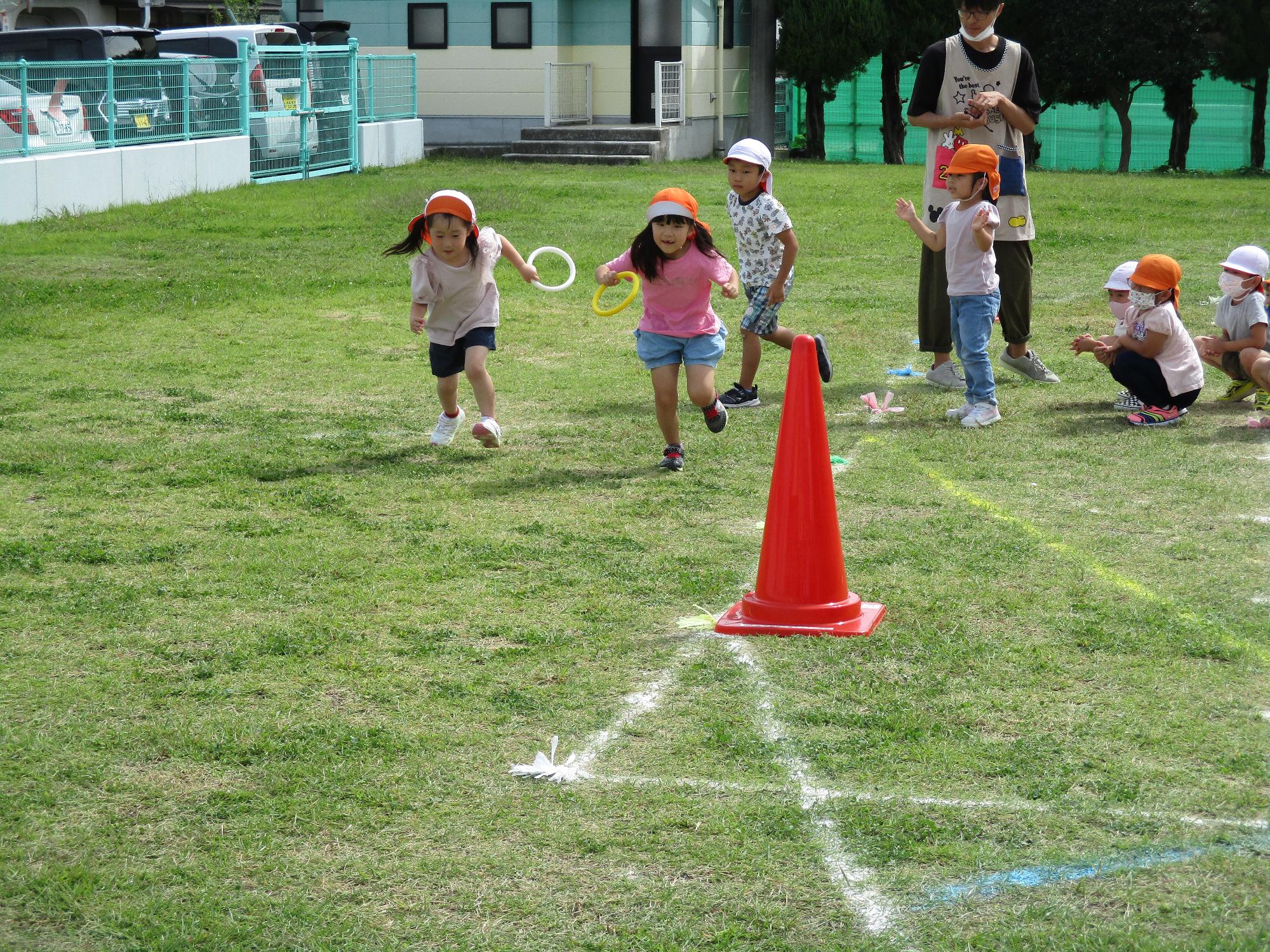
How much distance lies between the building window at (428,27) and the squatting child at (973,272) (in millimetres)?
22796

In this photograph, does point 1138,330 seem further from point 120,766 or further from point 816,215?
point 816,215

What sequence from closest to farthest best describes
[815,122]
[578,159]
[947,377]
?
[947,377] < [578,159] < [815,122]

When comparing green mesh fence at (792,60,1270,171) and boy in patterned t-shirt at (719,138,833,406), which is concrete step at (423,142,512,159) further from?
boy in patterned t-shirt at (719,138,833,406)

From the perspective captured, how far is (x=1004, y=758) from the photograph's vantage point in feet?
12.3

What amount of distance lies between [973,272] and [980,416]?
29.7 inches

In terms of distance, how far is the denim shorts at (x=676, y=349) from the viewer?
272 inches

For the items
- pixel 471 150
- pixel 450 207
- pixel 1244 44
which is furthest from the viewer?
pixel 1244 44

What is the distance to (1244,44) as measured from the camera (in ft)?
95.5

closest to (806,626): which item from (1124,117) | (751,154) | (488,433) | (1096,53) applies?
(488,433)

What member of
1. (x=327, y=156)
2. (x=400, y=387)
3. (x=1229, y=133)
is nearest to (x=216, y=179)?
(x=327, y=156)

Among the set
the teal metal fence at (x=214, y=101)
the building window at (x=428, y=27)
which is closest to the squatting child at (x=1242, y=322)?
the teal metal fence at (x=214, y=101)

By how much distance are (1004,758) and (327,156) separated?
69.7 ft

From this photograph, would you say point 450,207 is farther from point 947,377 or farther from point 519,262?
point 947,377

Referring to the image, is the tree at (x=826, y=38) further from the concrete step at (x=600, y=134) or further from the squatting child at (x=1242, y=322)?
the squatting child at (x=1242, y=322)
